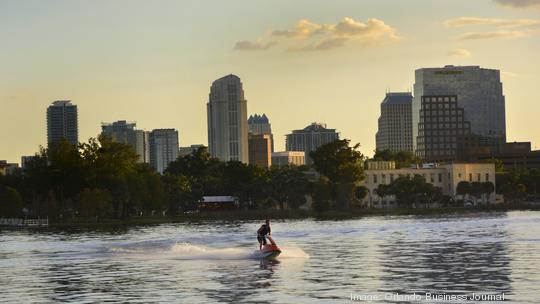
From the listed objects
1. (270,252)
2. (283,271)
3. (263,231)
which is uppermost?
(263,231)

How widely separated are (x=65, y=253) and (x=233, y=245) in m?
18.3

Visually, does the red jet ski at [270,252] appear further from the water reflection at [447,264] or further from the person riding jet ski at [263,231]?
the water reflection at [447,264]

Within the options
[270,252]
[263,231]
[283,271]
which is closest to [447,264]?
[283,271]

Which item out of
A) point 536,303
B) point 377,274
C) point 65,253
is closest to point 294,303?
point 536,303

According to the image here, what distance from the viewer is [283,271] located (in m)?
84.2

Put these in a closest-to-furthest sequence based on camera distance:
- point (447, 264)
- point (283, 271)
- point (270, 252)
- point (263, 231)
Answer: point (283, 271), point (447, 264), point (270, 252), point (263, 231)

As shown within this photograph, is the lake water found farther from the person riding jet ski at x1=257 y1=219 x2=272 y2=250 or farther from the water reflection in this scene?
the person riding jet ski at x1=257 y1=219 x2=272 y2=250

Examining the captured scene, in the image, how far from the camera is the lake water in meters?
68.6

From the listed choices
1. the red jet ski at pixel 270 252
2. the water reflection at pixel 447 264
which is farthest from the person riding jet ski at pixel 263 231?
the water reflection at pixel 447 264

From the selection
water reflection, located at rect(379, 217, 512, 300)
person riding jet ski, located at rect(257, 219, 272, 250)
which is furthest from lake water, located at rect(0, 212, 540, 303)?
person riding jet ski, located at rect(257, 219, 272, 250)

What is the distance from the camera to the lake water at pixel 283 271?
68562 millimetres

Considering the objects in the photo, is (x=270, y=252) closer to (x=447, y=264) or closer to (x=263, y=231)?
(x=263, y=231)

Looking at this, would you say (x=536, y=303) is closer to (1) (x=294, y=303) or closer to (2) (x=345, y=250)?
(1) (x=294, y=303)

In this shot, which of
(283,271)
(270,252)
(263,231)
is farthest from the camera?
(263,231)
